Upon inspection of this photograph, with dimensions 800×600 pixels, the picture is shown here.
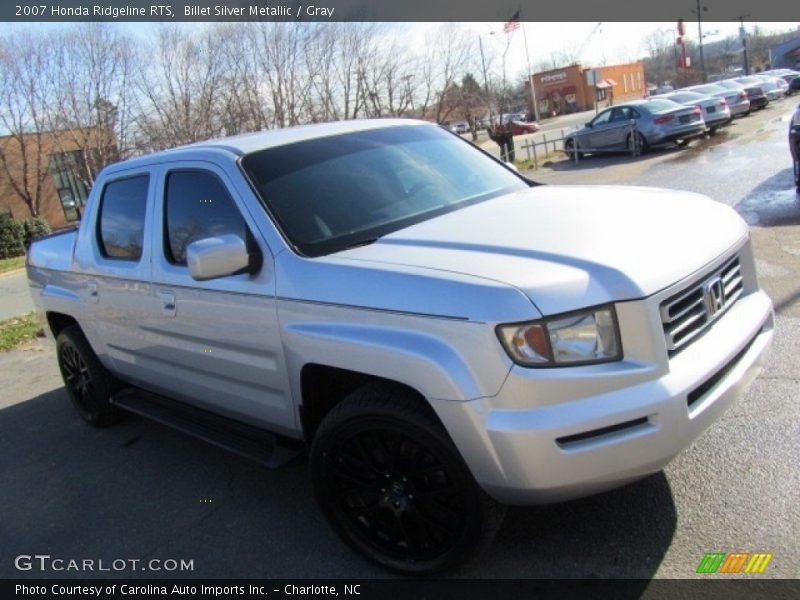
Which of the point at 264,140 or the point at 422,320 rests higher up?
the point at 264,140

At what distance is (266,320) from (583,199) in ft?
5.44

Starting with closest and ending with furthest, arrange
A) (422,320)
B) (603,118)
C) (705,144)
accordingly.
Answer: (422,320) < (705,144) < (603,118)

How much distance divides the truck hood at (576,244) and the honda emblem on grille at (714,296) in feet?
0.39

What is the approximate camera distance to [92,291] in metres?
4.58

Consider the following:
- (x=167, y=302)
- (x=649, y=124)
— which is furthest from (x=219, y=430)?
(x=649, y=124)

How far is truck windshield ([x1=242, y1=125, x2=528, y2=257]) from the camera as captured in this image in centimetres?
323

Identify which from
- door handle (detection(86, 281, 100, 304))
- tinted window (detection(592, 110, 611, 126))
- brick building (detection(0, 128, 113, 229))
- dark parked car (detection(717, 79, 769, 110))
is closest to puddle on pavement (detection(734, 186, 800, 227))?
door handle (detection(86, 281, 100, 304))

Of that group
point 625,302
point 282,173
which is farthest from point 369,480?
point 282,173

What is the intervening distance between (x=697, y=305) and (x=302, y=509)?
219 cm

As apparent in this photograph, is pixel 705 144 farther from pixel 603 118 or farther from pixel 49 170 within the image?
pixel 49 170

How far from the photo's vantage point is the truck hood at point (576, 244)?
2391 millimetres

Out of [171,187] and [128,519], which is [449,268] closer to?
[171,187]

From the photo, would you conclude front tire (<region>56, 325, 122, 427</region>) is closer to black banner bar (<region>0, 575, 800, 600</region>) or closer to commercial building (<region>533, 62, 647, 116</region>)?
black banner bar (<region>0, 575, 800, 600</region>)

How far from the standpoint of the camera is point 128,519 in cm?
381
